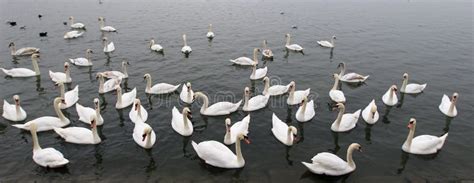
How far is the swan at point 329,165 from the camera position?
45.9ft

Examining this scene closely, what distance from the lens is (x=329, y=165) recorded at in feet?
46.1

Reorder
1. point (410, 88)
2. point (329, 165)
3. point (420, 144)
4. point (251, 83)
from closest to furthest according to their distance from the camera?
point (329, 165), point (420, 144), point (410, 88), point (251, 83)

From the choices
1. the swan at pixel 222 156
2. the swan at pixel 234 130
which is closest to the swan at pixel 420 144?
the swan at pixel 234 130

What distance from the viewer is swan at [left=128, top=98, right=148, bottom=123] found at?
17.8 metres

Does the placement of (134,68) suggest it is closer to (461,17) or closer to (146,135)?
(146,135)

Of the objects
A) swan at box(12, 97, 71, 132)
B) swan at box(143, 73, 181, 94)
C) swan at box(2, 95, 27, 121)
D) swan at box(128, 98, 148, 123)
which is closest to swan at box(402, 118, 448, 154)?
swan at box(128, 98, 148, 123)

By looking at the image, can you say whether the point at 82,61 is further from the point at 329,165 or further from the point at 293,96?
the point at 329,165

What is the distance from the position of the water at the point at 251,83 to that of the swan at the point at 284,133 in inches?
13.1

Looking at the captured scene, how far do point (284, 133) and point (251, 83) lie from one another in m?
8.39

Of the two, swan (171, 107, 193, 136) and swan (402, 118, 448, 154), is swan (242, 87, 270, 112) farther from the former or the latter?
swan (402, 118, 448, 154)

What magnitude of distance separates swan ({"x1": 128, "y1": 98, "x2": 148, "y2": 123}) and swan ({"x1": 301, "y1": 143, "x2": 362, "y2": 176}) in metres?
7.91

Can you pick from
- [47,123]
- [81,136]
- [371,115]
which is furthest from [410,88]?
[47,123]

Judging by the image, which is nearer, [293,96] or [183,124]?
[183,124]

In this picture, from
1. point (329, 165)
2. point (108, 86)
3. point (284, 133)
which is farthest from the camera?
point (108, 86)
